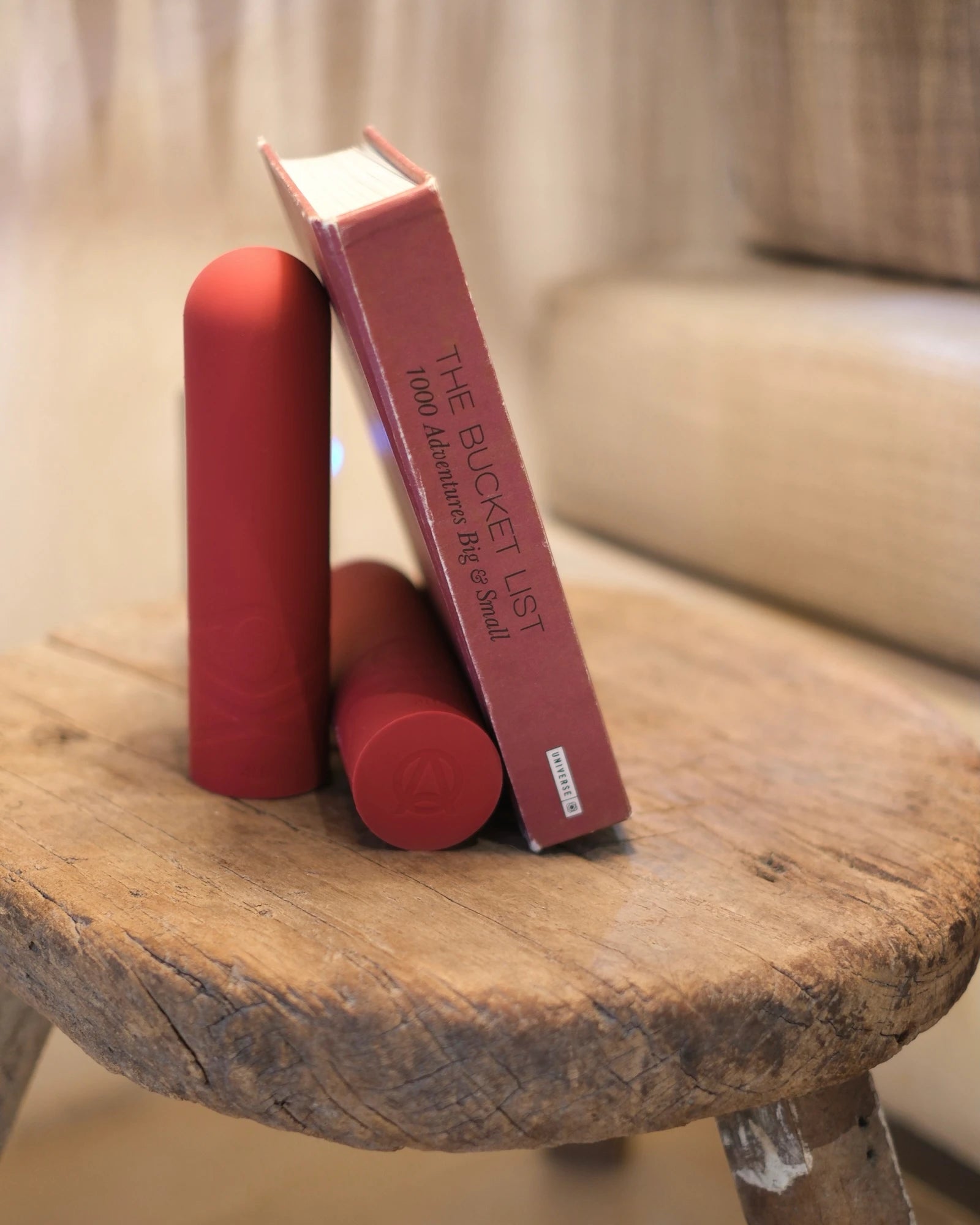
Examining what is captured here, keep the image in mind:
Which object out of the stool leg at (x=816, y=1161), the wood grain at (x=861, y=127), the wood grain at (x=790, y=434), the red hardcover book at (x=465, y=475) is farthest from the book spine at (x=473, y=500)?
the wood grain at (x=861, y=127)

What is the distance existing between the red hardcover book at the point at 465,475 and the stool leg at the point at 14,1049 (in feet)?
0.98

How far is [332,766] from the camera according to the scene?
57 centimetres

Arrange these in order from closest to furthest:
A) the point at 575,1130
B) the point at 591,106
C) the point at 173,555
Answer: the point at 575,1130
the point at 173,555
the point at 591,106

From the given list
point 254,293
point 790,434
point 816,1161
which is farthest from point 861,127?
point 816,1161

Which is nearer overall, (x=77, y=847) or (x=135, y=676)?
(x=77, y=847)

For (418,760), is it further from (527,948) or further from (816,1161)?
(816,1161)

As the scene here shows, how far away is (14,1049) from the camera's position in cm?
60

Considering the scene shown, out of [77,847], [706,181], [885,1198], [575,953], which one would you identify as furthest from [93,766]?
[706,181]

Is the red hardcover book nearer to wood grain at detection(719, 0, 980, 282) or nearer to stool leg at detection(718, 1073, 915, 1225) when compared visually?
stool leg at detection(718, 1073, 915, 1225)

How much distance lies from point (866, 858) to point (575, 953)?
0.15 m

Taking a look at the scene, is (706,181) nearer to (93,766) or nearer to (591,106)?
(591,106)

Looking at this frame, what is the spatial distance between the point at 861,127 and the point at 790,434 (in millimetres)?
260

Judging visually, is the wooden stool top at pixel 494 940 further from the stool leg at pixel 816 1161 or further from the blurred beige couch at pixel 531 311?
the blurred beige couch at pixel 531 311

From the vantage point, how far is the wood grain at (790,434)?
790mm
